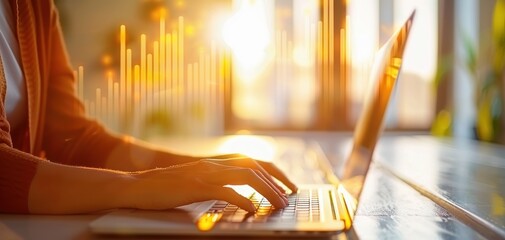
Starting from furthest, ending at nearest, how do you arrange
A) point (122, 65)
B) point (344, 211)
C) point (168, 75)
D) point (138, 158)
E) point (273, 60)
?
point (273, 60), point (168, 75), point (122, 65), point (138, 158), point (344, 211)

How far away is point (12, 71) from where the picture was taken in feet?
3.52

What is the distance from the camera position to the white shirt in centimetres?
105

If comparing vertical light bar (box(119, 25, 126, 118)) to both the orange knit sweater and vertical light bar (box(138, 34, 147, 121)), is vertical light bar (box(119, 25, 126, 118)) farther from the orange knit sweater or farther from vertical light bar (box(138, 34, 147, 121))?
the orange knit sweater

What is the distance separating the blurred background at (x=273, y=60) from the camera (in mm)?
4266

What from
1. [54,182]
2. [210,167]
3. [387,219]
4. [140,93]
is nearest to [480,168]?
[387,219]

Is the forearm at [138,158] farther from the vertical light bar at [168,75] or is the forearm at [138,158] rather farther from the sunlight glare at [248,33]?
the sunlight glare at [248,33]

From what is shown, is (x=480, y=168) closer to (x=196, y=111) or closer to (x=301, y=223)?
(x=301, y=223)

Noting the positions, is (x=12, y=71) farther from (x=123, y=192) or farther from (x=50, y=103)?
(x=123, y=192)

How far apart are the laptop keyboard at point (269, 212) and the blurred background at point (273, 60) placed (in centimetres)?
336

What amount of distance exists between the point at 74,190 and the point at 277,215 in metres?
0.23

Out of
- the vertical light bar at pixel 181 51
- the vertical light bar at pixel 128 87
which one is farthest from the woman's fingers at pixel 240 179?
the vertical light bar at pixel 181 51

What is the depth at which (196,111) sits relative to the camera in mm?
4457

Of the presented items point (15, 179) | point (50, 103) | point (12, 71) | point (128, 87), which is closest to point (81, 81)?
point (128, 87)

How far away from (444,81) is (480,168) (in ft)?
10.1
